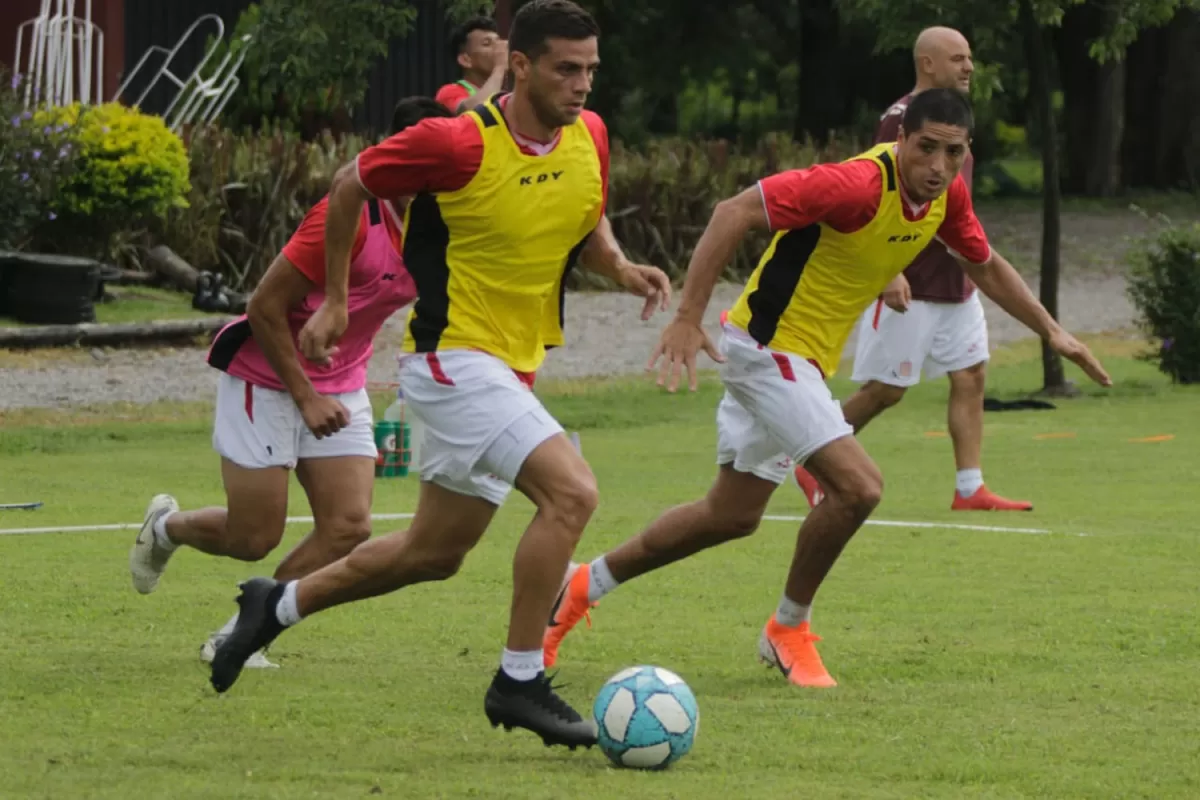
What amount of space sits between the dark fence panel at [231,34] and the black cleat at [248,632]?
19416 mm

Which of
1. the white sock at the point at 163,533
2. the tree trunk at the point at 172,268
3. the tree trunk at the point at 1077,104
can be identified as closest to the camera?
the white sock at the point at 163,533

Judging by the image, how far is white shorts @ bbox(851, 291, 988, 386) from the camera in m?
12.4

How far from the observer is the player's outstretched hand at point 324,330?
6730 mm

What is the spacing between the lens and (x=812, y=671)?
295 inches

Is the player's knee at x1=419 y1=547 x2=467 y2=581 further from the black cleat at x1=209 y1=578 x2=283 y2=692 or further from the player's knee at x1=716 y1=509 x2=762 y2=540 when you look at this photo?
the player's knee at x1=716 y1=509 x2=762 y2=540

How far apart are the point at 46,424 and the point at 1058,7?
8.58m

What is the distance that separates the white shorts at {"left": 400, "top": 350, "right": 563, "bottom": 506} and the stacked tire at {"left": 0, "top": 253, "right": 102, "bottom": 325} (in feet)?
45.1

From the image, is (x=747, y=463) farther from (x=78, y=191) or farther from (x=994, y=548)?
(x=78, y=191)

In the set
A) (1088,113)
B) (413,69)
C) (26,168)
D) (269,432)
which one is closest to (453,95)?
(269,432)

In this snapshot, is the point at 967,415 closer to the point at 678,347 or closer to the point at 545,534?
the point at 678,347

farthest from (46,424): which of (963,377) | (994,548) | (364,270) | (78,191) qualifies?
(364,270)

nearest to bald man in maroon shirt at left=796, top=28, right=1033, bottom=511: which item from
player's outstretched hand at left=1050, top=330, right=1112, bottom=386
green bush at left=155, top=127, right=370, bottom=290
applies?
player's outstretched hand at left=1050, top=330, right=1112, bottom=386

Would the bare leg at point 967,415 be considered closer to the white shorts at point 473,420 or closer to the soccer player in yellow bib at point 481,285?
the soccer player in yellow bib at point 481,285

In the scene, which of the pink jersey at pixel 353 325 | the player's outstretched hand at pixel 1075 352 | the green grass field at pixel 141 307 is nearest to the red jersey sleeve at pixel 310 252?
the pink jersey at pixel 353 325
